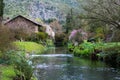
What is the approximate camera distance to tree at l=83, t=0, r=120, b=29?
37000 mm

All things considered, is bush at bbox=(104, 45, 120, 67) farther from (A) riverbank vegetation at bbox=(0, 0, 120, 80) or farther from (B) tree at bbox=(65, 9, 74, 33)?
(B) tree at bbox=(65, 9, 74, 33)

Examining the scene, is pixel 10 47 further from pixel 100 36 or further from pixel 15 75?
pixel 100 36

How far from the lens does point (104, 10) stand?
Result: 38281 mm

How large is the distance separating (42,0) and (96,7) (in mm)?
159947

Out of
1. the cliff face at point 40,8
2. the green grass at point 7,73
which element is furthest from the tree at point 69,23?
the green grass at point 7,73

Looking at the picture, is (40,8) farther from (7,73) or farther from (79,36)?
(7,73)

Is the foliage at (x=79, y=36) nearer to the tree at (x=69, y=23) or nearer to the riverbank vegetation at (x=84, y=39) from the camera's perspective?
the riverbank vegetation at (x=84, y=39)

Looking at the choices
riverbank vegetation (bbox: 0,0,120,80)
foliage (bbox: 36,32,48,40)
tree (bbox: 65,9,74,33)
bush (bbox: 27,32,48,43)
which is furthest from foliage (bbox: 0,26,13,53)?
tree (bbox: 65,9,74,33)

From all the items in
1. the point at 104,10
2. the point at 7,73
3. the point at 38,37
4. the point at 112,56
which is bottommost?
the point at 112,56

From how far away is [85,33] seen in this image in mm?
64625

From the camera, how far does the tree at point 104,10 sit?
37.0 metres

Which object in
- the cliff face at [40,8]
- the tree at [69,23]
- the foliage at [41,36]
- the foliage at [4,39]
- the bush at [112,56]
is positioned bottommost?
the bush at [112,56]

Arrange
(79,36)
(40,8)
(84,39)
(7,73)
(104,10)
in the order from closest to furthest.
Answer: (7,73)
(104,10)
(84,39)
(79,36)
(40,8)

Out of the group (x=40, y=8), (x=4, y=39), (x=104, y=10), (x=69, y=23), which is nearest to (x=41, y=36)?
(x=69, y=23)
